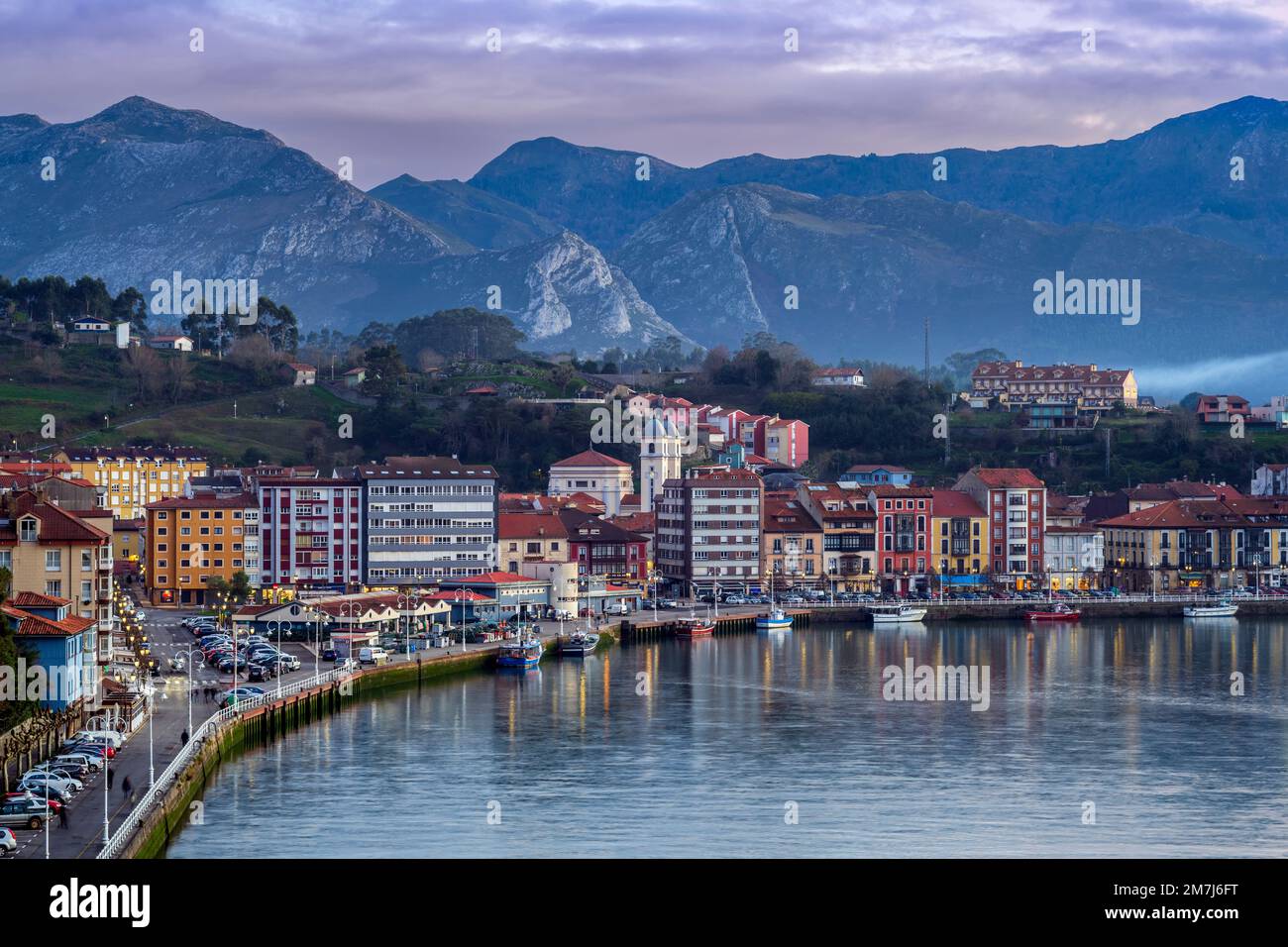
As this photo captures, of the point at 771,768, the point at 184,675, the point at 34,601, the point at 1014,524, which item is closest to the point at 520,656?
the point at 184,675

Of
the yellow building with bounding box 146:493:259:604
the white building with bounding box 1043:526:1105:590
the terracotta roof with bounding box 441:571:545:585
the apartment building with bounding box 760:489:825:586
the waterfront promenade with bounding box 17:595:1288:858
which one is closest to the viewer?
the waterfront promenade with bounding box 17:595:1288:858

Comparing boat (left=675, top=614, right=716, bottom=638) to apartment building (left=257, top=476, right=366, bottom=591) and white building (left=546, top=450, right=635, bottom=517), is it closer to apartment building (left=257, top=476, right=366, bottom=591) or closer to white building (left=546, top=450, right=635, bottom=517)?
apartment building (left=257, top=476, right=366, bottom=591)

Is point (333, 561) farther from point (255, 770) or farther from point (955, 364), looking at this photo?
point (955, 364)

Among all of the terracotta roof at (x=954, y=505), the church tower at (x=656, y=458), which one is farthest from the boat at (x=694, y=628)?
the church tower at (x=656, y=458)

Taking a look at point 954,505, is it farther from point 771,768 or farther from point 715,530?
point 771,768

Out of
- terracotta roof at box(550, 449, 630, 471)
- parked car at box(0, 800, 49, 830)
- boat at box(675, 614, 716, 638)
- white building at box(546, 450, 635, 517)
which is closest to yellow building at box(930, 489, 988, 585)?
white building at box(546, 450, 635, 517)

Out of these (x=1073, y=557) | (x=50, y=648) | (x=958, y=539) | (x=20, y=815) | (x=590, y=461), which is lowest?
(x=20, y=815)
